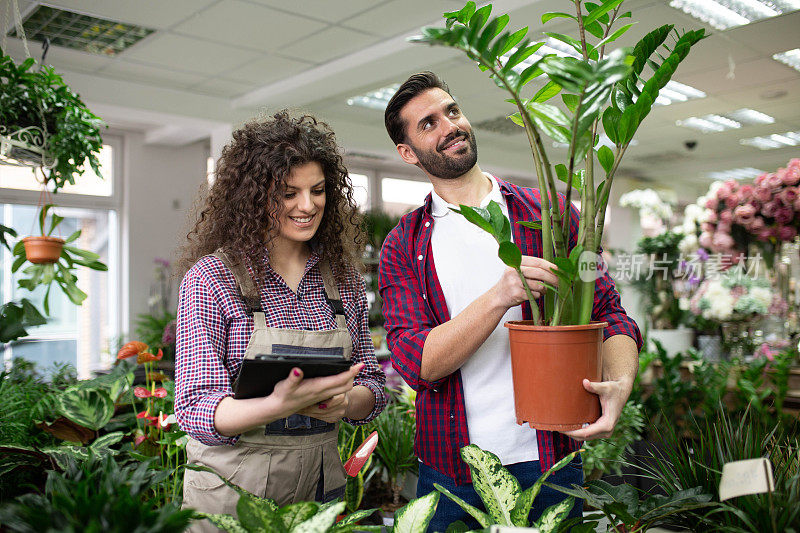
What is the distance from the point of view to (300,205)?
1.48 meters

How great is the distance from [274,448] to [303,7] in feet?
11.8

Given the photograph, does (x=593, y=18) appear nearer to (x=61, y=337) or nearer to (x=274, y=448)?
(x=274, y=448)

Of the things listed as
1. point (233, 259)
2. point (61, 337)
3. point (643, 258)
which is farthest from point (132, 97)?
point (233, 259)

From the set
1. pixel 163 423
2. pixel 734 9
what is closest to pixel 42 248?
pixel 163 423

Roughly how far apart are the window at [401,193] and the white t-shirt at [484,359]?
8026 millimetres

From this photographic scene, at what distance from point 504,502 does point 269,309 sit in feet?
2.20

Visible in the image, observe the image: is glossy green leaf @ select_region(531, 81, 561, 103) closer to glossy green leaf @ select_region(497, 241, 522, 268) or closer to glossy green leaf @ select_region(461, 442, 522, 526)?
glossy green leaf @ select_region(497, 241, 522, 268)

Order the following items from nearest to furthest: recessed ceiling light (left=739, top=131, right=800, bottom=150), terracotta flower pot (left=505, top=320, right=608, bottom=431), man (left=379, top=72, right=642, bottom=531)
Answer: terracotta flower pot (left=505, top=320, right=608, bottom=431), man (left=379, top=72, right=642, bottom=531), recessed ceiling light (left=739, top=131, right=800, bottom=150)

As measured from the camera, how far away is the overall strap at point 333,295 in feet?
5.14

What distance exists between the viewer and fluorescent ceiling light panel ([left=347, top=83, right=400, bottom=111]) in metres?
6.19

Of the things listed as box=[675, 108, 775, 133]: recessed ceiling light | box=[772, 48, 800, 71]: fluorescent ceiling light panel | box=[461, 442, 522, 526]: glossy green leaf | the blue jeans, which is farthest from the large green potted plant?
box=[675, 108, 775, 133]: recessed ceiling light

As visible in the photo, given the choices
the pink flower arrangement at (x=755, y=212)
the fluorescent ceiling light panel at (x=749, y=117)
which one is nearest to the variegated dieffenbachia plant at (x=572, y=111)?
the pink flower arrangement at (x=755, y=212)

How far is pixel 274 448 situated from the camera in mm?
1421

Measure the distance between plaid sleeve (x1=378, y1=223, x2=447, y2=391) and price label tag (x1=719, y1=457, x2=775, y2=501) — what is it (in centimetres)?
61
